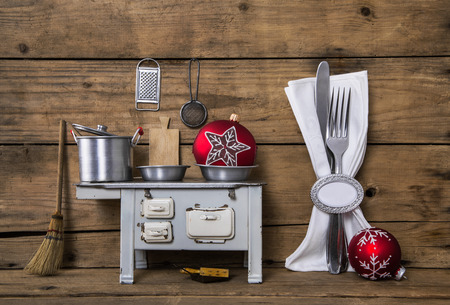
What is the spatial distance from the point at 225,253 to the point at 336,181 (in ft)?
1.77

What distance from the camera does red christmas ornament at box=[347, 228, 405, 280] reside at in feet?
4.72

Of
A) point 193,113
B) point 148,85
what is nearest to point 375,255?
point 193,113

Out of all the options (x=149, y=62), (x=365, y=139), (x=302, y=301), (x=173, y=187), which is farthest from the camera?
(x=149, y=62)

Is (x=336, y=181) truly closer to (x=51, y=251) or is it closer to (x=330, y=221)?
(x=330, y=221)

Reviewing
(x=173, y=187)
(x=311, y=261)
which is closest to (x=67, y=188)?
(x=173, y=187)

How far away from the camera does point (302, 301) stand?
134 centimetres

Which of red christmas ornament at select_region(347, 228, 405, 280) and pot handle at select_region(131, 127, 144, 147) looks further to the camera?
pot handle at select_region(131, 127, 144, 147)

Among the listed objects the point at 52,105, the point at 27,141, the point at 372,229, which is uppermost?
the point at 52,105

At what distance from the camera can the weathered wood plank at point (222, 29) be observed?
1.76 meters

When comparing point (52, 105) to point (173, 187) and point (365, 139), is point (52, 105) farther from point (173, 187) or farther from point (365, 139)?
point (365, 139)

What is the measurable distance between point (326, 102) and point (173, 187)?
689mm

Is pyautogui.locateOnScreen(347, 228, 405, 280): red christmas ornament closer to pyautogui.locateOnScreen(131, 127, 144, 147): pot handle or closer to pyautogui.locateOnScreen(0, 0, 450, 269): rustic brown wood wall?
pyautogui.locateOnScreen(0, 0, 450, 269): rustic brown wood wall

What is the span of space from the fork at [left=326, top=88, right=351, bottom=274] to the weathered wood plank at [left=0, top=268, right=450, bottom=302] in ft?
0.19

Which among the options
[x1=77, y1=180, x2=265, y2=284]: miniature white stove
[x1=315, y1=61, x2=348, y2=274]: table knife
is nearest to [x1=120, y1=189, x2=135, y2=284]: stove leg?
[x1=77, y1=180, x2=265, y2=284]: miniature white stove
